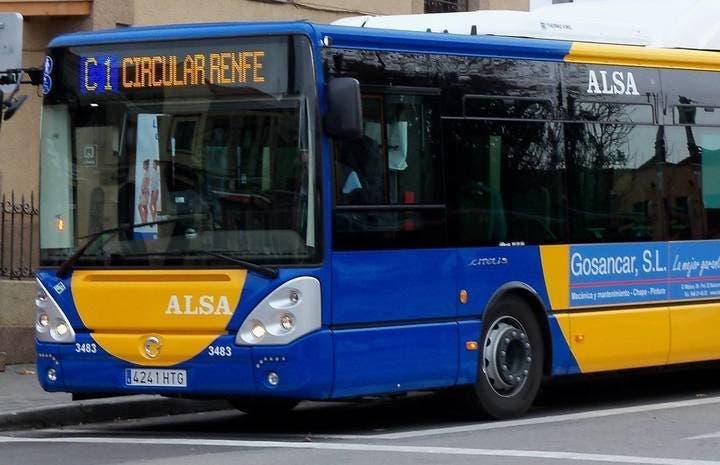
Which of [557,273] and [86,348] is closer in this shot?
[86,348]

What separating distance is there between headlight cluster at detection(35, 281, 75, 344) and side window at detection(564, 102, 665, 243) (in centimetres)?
416

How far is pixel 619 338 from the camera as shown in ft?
44.7

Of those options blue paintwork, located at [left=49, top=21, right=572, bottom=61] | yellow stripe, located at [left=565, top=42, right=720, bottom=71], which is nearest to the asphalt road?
blue paintwork, located at [left=49, top=21, right=572, bottom=61]

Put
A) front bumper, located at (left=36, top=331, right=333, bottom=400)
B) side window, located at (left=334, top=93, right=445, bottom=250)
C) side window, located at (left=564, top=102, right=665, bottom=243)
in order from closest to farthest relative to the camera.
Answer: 1. front bumper, located at (left=36, top=331, right=333, bottom=400)
2. side window, located at (left=334, top=93, right=445, bottom=250)
3. side window, located at (left=564, top=102, right=665, bottom=243)

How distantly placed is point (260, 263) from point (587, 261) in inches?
132

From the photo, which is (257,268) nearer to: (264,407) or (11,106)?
(264,407)

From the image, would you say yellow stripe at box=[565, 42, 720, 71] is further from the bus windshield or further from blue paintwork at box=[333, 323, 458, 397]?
the bus windshield

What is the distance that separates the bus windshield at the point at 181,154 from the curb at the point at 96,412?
1573mm

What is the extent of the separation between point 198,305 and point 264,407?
238 centimetres

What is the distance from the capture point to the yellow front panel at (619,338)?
1341 cm

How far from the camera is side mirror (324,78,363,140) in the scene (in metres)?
11.2

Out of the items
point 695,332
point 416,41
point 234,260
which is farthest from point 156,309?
point 695,332

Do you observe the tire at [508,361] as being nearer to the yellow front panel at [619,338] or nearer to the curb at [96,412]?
the yellow front panel at [619,338]

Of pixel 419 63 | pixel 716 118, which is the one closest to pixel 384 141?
pixel 419 63
